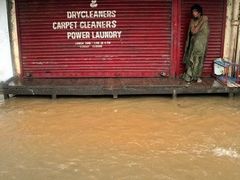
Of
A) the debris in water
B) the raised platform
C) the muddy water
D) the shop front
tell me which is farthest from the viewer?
the shop front

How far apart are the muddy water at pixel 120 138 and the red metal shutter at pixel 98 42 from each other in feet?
3.94

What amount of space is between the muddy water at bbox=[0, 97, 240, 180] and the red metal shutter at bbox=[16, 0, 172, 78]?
1.20m

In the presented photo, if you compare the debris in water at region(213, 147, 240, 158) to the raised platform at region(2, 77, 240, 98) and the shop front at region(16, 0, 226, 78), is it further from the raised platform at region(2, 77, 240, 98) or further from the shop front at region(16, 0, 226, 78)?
the shop front at region(16, 0, 226, 78)

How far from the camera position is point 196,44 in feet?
32.8

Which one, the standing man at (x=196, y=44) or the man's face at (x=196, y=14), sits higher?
the man's face at (x=196, y=14)

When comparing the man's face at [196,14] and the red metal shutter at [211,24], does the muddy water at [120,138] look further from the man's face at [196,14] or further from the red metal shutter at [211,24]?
the man's face at [196,14]

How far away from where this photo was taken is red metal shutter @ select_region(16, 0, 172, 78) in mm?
10391

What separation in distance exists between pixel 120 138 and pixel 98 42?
3.83m

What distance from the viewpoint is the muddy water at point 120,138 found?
20.3 feet

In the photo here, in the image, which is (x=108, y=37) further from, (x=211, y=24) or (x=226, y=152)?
(x=226, y=152)

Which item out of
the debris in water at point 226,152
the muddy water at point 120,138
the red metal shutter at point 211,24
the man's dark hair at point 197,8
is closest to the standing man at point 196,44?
the man's dark hair at point 197,8

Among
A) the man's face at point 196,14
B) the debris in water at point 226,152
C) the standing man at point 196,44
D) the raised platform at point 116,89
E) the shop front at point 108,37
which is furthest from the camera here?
the shop front at point 108,37

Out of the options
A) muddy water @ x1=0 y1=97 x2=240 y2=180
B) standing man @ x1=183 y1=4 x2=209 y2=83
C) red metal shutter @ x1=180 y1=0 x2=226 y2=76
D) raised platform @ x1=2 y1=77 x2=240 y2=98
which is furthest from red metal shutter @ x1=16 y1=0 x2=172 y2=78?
muddy water @ x1=0 y1=97 x2=240 y2=180

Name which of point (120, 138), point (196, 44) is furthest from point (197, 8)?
point (120, 138)
